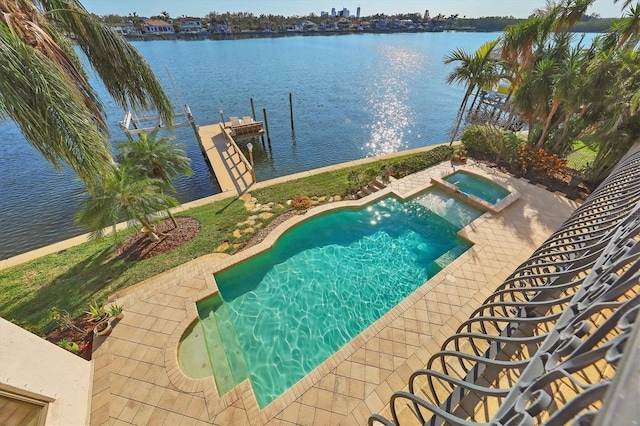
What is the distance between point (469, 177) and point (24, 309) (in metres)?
17.3

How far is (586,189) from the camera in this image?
11109mm

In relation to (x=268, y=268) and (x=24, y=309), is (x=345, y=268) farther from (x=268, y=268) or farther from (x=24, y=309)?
(x=24, y=309)

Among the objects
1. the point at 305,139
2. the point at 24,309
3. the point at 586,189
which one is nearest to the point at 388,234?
the point at 586,189

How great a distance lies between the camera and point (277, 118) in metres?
25.9

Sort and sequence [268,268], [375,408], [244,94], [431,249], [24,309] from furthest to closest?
[244,94] < [431,249] < [268,268] < [24,309] < [375,408]

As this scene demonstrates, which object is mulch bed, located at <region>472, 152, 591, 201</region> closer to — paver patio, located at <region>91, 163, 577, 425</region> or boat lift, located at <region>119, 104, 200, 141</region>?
paver patio, located at <region>91, 163, 577, 425</region>

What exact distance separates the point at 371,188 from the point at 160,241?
360 inches

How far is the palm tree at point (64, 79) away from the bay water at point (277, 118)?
0.51 metres

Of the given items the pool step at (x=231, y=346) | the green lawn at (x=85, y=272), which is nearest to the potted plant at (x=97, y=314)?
the green lawn at (x=85, y=272)

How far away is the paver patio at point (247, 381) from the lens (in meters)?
4.72

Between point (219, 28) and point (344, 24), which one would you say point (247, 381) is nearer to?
point (219, 28)

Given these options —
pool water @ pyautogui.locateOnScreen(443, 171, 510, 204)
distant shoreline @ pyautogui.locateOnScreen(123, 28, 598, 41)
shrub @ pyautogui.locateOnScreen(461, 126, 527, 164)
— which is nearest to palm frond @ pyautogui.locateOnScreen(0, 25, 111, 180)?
pool water @ pyautogui.locateOnScreen(443, 171, 510, 204)

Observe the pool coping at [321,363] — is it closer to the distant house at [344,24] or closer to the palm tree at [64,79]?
the palm tree at [64,79]

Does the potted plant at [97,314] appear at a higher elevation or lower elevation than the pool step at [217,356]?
higher
